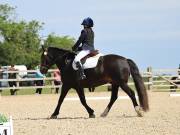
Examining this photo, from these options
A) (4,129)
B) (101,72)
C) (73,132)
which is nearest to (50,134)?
(73,132)

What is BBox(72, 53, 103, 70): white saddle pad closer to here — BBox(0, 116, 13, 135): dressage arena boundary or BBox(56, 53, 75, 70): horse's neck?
BBox(56, 53, 75, 70): horse's neck

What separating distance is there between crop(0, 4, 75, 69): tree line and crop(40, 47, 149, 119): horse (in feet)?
222

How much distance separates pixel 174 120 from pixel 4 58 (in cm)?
7201

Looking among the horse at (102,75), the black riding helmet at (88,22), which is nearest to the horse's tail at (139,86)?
the horse at (102,75)

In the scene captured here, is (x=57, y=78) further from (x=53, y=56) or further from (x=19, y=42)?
(x=19, y=42)

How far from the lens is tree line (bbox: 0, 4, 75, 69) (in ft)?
278

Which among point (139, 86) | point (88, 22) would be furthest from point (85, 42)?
point (139, 86)

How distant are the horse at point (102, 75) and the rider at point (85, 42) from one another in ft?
0.74

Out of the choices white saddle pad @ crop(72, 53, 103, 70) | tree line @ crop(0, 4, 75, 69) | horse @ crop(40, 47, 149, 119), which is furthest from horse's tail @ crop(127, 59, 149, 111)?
tree line @ crop(0, 4, 75, 69)

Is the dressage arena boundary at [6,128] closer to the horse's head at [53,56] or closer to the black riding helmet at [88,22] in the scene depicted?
the black riding helmet at [88,22]

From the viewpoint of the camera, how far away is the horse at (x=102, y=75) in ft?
51.3

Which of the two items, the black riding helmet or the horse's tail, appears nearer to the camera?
the horse's tail

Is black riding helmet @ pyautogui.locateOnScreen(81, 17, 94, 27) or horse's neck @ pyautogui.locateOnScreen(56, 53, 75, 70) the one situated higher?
black riding helmet @ pyautogui.locateOnScreen(81, 17, 94, 27)

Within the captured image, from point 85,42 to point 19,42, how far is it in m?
75.6
